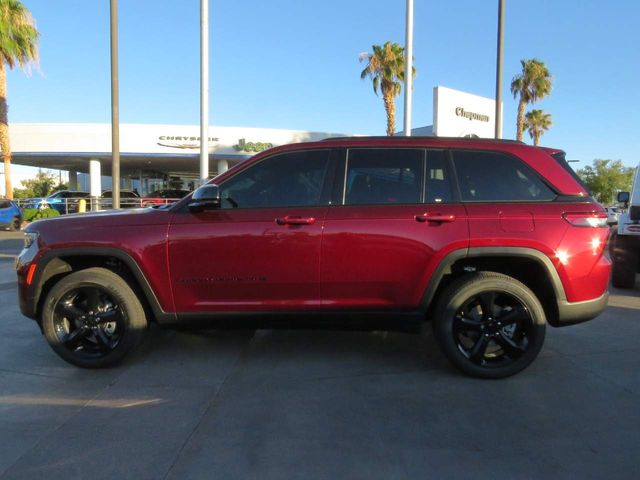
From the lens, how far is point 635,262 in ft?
25.6

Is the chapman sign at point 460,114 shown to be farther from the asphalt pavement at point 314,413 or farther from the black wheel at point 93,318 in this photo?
the black wheel at point 93,318

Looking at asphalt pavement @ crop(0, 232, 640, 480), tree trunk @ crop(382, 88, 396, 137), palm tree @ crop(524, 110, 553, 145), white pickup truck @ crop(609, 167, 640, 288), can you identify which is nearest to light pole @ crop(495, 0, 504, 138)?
white pickup truck @ crop(609, 167, 640, 288)

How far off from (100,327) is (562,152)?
4.27 metres

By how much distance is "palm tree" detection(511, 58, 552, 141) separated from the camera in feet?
114

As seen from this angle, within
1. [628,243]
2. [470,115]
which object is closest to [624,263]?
[628,243]

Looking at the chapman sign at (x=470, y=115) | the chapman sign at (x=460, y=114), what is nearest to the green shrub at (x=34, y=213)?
the chapman sign at (x=460, y=114)

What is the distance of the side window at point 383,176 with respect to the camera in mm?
4098

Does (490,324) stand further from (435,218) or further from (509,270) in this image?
(435,218)

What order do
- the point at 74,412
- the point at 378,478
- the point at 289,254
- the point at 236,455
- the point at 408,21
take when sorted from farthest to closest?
the point at 408,21, the point at 289,254, the point at 74,412, the point at 236,455, the point at 378,478

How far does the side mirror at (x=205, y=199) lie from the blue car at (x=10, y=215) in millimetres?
19583

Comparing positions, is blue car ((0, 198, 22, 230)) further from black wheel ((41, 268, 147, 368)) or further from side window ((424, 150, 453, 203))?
side window ((424, 150, 453, 203))

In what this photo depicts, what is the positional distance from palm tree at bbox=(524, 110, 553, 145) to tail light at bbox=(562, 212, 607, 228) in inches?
1805

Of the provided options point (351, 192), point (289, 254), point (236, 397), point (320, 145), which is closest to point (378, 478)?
point (236, 397)

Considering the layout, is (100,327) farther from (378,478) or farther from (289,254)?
(378,478)
